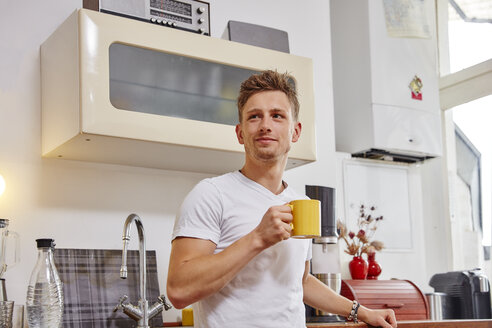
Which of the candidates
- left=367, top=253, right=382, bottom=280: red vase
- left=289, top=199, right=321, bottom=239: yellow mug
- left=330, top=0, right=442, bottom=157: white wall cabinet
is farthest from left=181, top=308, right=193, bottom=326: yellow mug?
left=330, top=0, right=442, bottom=157: white wall cabinet

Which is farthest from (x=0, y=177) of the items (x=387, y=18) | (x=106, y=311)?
(x=387, y=18)

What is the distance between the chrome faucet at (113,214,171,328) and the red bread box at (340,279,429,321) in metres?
0.84

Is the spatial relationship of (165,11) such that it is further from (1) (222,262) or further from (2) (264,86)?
(1) (222,262)

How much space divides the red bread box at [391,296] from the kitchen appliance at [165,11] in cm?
120

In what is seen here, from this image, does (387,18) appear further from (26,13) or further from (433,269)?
(26,13)

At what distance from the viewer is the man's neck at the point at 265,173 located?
1566mm

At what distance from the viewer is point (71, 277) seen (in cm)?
217

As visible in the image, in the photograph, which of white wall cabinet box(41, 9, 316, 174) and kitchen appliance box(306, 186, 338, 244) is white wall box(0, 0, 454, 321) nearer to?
white wall cabinet box(41, 9, 316, 174)

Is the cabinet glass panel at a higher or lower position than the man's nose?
higher

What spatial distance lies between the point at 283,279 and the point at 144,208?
1.09 metres

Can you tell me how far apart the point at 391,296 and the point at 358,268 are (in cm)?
21

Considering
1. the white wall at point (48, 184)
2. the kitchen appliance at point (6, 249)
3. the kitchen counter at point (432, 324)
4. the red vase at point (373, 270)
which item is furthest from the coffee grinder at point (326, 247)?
the kitchen appliance at point (6, 249)

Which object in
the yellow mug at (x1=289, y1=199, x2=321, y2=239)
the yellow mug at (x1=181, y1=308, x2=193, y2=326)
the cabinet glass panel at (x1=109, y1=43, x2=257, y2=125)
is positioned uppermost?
the cabinet glass panel at (x1=109, y1=43, x2=257, y2=125)

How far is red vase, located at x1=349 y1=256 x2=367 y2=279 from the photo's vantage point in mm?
2834
